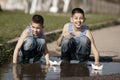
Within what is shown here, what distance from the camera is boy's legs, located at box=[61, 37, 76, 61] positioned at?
8.05 metres

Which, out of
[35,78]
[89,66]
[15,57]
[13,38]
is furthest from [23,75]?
[13,38]

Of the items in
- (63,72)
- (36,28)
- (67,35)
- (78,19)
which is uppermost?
(78,19)

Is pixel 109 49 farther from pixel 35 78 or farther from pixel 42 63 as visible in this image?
pixel 35 78

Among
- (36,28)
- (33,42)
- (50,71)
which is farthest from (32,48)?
(50,71)

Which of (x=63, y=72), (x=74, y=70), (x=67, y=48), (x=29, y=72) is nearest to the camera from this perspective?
(x=29, y=72)

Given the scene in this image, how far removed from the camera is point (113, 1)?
31922 mm

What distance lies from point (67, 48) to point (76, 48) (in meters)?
0.18

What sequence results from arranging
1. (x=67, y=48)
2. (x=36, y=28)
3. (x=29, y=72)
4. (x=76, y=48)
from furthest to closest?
(x=76, y=48)
(x=67, y=48)
(x=36, y=28)
(x=29, y=72)

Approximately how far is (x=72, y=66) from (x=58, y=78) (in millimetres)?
1306

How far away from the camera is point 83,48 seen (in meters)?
8.14

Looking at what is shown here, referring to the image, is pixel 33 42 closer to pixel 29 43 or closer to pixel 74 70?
pixel 29 43

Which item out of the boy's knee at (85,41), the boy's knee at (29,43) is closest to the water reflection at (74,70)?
the boy's knee at (85,41)

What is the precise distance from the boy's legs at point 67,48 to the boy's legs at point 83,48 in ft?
0.30

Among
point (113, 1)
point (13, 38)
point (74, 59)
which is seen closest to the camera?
point (74, 59)
